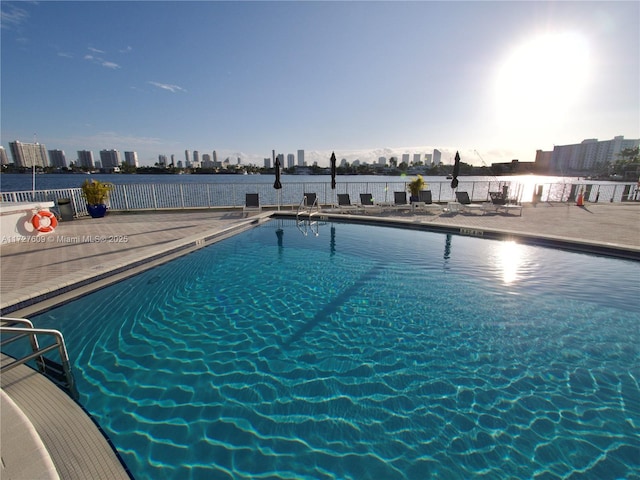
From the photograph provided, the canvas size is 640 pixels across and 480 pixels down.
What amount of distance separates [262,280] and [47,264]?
166 inches

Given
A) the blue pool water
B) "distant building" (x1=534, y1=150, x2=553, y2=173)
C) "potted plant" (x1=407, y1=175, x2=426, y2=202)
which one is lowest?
the blue pool water

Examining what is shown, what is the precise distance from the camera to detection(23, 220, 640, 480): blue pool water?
2.34m

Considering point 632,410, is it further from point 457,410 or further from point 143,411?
point 143,411

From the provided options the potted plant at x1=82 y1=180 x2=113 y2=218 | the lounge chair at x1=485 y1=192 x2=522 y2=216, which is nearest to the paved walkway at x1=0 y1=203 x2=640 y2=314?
the potted plant at x1=82 y1=180 x2=113 y2=218

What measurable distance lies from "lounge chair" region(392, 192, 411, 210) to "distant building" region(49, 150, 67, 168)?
306ft

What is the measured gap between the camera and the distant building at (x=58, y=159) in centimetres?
7306

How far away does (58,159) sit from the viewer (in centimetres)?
7575

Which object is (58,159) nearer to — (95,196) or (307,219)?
(95,196)

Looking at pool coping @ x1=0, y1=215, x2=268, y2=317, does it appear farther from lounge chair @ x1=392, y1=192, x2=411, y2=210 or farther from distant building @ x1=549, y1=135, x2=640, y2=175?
distant building @ x1=549, y1=135, x2=640, y2=175

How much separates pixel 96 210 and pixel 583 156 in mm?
102249

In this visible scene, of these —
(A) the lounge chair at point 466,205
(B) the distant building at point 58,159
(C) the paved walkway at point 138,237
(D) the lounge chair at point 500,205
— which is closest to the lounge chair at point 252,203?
(C) the paved walkway at point 138,237

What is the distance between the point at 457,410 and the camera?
2779 mm

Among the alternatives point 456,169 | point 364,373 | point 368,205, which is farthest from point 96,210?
point 456,169

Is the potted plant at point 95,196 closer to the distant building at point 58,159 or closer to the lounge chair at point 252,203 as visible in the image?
the lounge chair at point 252,203
